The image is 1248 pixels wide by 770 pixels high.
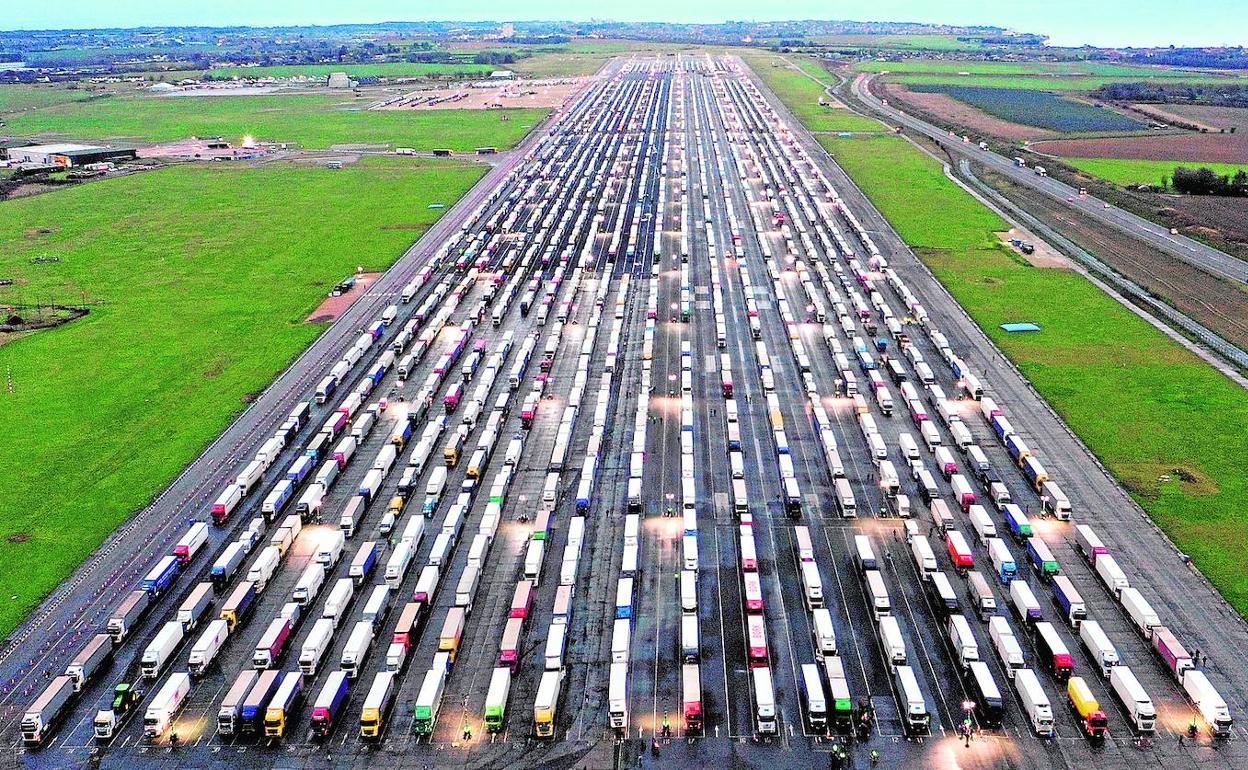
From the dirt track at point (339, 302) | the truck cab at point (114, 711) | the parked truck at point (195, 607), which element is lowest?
the truck cab at point (114, 711)

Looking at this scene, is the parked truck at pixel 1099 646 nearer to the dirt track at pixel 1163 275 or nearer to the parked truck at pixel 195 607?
the parked truck at pixel 195 607

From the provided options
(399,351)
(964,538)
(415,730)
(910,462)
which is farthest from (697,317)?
(415,730)

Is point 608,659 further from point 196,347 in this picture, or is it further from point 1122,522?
point 196,347

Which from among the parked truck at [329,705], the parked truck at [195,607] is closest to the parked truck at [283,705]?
the parked truck at [329,705]

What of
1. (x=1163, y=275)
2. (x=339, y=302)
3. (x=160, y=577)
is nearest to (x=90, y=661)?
(x=160, y=577)

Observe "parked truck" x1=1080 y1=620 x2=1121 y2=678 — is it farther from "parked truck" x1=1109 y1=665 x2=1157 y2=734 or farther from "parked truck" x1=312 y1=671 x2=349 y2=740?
"parked truck" x1=312 y1=671 x2=349 y2=740

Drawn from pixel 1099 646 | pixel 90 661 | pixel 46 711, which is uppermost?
pixel 1099 646

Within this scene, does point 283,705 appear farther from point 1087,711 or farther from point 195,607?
point 1087,711
